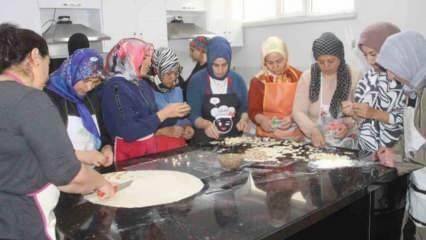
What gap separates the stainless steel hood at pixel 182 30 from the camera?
4078 millimetres

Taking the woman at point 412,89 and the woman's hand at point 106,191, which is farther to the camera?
the woman at point 412,89

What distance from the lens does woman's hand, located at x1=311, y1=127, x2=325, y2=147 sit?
200cm

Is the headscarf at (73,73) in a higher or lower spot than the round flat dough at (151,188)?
higher

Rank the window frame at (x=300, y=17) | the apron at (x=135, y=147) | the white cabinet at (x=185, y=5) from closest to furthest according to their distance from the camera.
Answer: the apron at (x=135, y=147), the window frame at (x=300, y=17), the white cabinet at (x=185, y=5)

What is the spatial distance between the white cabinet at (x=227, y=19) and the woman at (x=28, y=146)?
3.63 meters

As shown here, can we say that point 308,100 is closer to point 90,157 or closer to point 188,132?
point 188,132

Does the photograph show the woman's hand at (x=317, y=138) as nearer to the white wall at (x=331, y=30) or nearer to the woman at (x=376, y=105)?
the woman at (x=376, y=105)

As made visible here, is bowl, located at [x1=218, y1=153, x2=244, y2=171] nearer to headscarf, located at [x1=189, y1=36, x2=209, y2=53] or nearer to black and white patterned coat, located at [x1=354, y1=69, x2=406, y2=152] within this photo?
black and white patterned coat, located at [x1=354, y1=69, x2=406, y2=152]

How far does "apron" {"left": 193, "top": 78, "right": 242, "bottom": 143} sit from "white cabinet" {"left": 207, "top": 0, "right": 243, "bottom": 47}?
2294 mm

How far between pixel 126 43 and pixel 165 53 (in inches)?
9.6

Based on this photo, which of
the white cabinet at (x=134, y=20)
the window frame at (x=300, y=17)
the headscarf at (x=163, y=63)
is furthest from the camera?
the white cabinet at (x=134, y=20)

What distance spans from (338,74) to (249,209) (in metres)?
1.29

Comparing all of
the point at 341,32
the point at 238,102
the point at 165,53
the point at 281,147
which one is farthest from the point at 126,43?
the point at 341,32

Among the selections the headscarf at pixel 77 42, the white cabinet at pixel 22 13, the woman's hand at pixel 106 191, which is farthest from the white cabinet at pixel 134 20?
the woman's hand at pixel 106 191
